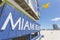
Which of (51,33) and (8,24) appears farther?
(51,33)

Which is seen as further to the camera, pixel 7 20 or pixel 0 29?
pixel 7 20

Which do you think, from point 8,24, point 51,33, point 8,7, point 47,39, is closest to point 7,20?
point 8,24

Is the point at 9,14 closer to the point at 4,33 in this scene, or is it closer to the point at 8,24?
the point at 8,24

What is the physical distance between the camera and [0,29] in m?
2.09

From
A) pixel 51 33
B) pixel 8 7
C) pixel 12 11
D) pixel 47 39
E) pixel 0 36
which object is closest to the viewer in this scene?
pixel 0 36

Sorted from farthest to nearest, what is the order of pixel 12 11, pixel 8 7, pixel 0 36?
pixel 12 11
pixel 8 7
pixel 0 36

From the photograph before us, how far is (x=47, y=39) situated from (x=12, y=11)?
15419 millimetres

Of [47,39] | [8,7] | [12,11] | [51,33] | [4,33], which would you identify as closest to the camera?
[4,33]

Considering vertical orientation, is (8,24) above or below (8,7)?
below

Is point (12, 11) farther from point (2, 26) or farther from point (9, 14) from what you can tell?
point (2, 26)

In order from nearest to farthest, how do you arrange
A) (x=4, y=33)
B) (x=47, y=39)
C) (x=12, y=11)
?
(x=4, y=33) < (x=12, y=11) < (x=47, y=39)

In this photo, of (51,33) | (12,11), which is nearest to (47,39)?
(51,33)

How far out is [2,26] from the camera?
85.7 inches

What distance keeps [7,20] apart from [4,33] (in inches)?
11.2
